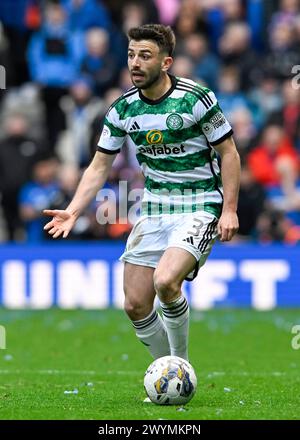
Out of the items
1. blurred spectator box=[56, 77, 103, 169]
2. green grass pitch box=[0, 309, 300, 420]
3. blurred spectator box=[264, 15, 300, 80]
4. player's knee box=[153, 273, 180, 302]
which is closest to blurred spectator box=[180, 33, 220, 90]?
blurred spectator box=[264, 15, 300, 80]

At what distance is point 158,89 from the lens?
30.4ft

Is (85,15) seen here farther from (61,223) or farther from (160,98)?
(61,223)

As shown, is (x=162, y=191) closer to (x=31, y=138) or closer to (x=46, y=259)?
(x=46, y=259)

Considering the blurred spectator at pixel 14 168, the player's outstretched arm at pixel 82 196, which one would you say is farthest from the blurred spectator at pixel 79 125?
the player's outstretched arm at pixel 82 196

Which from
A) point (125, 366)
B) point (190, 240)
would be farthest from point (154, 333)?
point (125, 366)

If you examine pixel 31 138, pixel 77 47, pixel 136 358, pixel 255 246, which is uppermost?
pixel 77 47

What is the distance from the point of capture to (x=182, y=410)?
836 cm

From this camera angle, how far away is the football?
8.66 metres

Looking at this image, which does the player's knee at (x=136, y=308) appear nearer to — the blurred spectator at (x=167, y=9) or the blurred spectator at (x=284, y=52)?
the blurred spectator at (x=284, y=52)

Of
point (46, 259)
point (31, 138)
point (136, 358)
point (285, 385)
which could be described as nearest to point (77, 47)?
point (31, 138)

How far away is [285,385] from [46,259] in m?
8.15

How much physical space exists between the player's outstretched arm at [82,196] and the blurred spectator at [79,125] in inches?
410

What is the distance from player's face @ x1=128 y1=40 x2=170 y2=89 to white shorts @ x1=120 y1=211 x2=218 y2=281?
109 centimetres

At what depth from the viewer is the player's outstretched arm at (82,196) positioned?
9.19m
